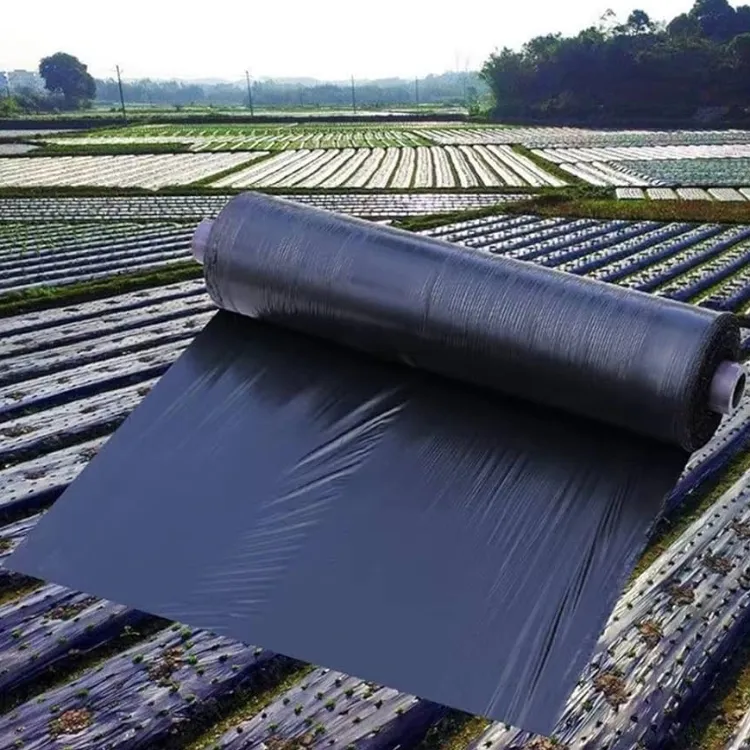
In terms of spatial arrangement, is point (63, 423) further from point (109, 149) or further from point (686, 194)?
point (109, 149)

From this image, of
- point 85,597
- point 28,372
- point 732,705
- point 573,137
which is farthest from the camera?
point 573,137

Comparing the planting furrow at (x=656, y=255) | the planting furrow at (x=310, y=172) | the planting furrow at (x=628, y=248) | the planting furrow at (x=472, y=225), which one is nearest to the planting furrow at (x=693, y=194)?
the planting furrow at (x=628, y=248)

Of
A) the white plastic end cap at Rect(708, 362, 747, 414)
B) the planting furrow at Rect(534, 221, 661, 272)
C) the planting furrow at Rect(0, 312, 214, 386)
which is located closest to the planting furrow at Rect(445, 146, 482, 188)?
the planting furrow at Rect(534, 221, 661, 272)

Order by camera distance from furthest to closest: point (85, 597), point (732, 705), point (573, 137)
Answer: point (573, 137), point (85, 597), point (732, 705)

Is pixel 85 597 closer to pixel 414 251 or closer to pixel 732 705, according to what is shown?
pixel 414 251

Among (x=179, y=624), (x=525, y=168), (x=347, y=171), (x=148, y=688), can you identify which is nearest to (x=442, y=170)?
(x=525, y=168)

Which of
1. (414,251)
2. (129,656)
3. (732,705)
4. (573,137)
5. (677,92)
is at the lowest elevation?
(732,705)

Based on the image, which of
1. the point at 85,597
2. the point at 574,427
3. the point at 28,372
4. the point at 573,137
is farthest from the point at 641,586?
the point at 573,137
